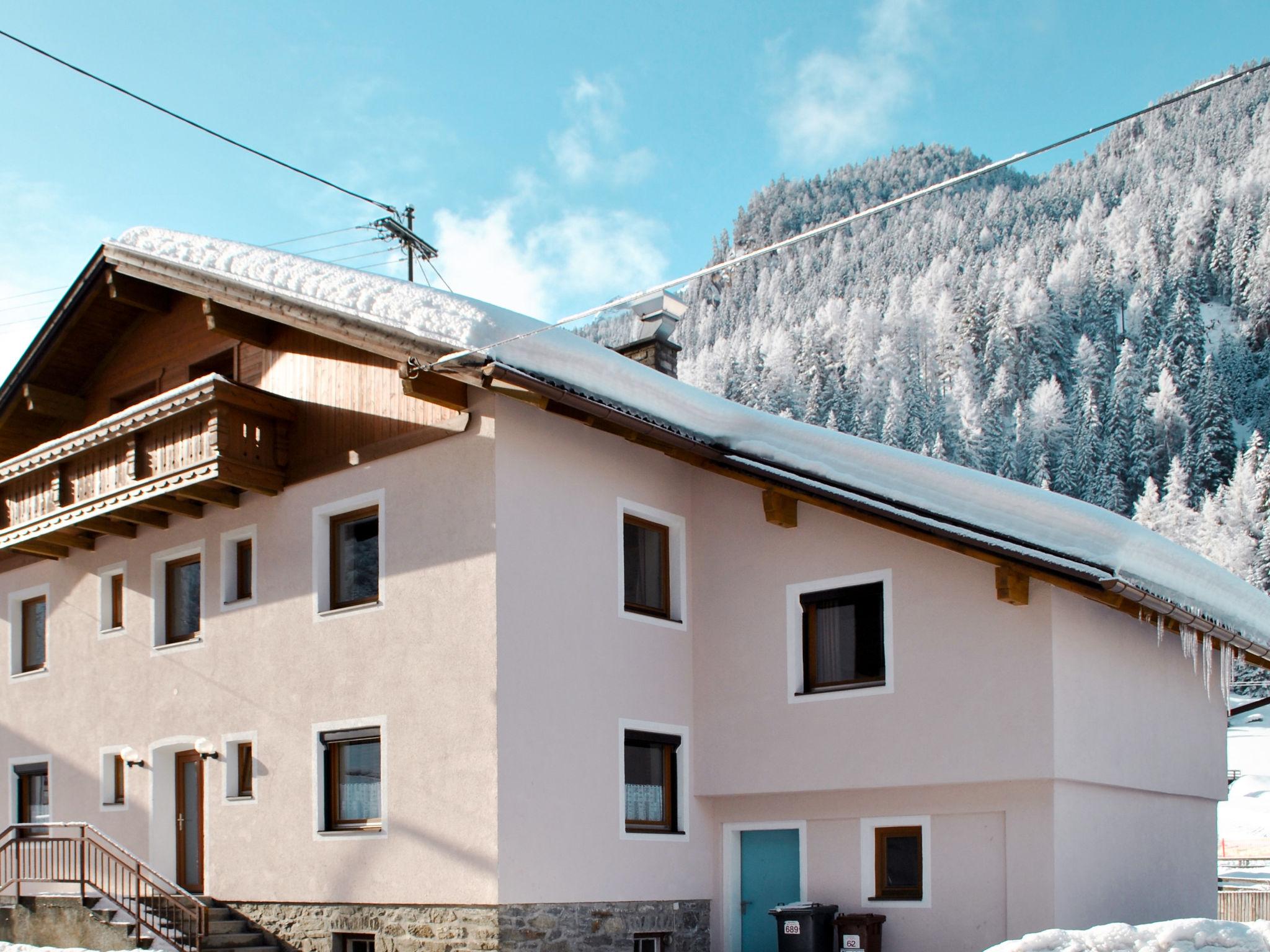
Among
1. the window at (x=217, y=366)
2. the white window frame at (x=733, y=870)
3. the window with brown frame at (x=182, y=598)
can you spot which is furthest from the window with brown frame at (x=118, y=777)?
the white window frame at (x=733, y=870)

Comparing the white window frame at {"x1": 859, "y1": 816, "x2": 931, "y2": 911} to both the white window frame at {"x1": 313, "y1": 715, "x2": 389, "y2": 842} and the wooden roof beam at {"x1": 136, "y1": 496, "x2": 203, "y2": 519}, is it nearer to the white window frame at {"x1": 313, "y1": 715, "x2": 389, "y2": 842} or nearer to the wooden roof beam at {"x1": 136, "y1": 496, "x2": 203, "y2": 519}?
the white window frame at {"x1": 313, "y1": 715, "x2": 389, "y2": 842}

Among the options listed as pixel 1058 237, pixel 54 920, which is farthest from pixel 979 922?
pixel 1058 237

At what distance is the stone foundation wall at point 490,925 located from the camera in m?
12.0

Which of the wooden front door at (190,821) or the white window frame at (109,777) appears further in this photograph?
the white window frame at (109,777)

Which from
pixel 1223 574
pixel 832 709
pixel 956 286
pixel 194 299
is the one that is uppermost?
pixel 956 286

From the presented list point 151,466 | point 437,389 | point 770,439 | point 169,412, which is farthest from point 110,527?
point 770,439

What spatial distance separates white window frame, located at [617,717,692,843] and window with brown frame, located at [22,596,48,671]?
9575 millimetres

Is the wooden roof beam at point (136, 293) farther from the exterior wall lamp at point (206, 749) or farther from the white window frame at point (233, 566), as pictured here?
the exterior wall lamp at point (206, 749)

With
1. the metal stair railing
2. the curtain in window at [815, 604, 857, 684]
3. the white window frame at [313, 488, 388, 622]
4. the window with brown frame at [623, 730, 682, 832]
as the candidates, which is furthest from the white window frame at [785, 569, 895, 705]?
the metal stair railing

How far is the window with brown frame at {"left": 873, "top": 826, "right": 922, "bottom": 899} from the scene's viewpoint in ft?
42.9

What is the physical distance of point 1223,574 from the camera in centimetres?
1488

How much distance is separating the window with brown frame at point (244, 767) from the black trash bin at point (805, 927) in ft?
20.2

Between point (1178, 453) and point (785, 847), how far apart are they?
113m

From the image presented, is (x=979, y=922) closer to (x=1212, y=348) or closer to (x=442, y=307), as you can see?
(x=442, y=307)
